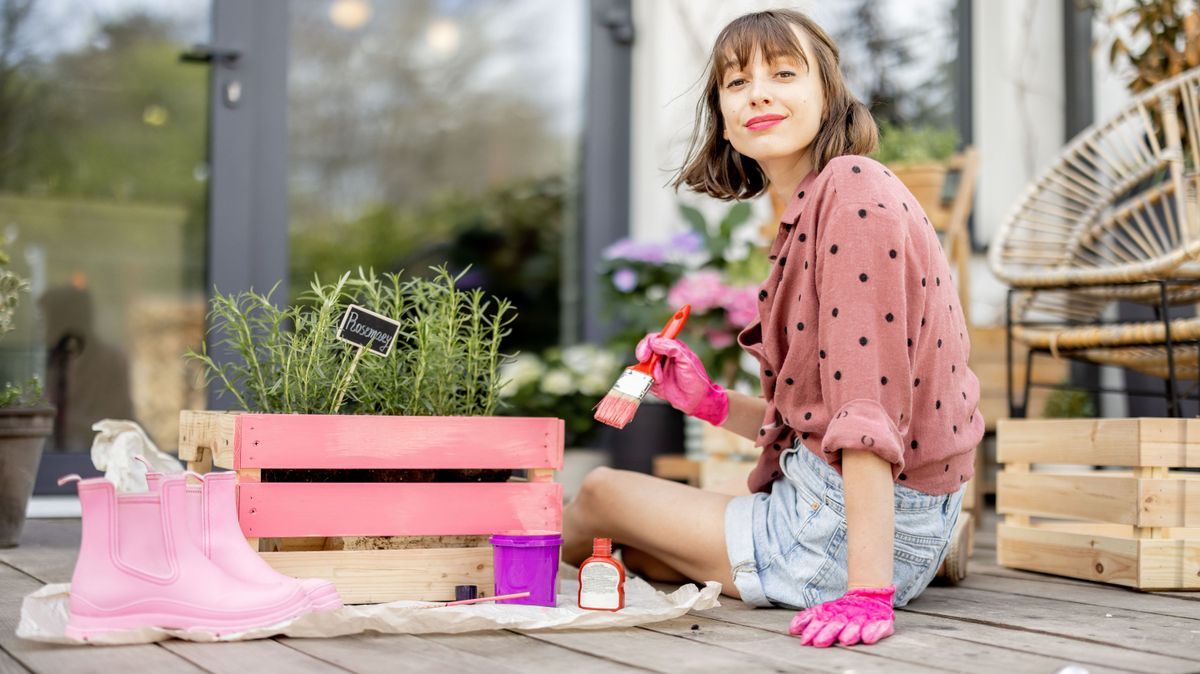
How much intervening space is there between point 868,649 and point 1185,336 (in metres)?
1.18

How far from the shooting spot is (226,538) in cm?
150

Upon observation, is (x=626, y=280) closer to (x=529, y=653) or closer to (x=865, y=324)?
(x=865, y=324)

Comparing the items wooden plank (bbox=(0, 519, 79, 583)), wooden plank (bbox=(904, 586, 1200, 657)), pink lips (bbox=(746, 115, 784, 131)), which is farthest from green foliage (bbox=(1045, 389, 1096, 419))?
wooden plank (bbox=(0, 519, 79, 583))

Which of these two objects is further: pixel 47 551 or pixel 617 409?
→ pixel 47 551

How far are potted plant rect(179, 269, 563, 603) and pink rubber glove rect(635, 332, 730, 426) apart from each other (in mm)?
166

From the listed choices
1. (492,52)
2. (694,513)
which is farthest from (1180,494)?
(492,52)

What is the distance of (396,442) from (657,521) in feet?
1.46

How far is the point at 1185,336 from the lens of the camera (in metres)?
2.25

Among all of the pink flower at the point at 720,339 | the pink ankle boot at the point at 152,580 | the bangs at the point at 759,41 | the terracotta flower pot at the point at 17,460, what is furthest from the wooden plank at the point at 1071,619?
the terracotta flower pot at the point at 17,460

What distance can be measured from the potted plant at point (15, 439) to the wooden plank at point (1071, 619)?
1608 mm

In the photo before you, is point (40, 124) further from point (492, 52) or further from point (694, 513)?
point (694, 513)

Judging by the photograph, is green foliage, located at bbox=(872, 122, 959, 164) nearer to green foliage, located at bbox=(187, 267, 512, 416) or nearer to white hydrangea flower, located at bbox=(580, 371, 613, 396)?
white hydrangea flower, located at bbox=(580, 371, 613, 396)

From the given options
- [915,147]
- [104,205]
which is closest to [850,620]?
[915,147]

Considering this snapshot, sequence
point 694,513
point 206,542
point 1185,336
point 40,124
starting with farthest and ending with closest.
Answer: point 40,124 < point 1185,336 < point 694,513 < point 206,542
